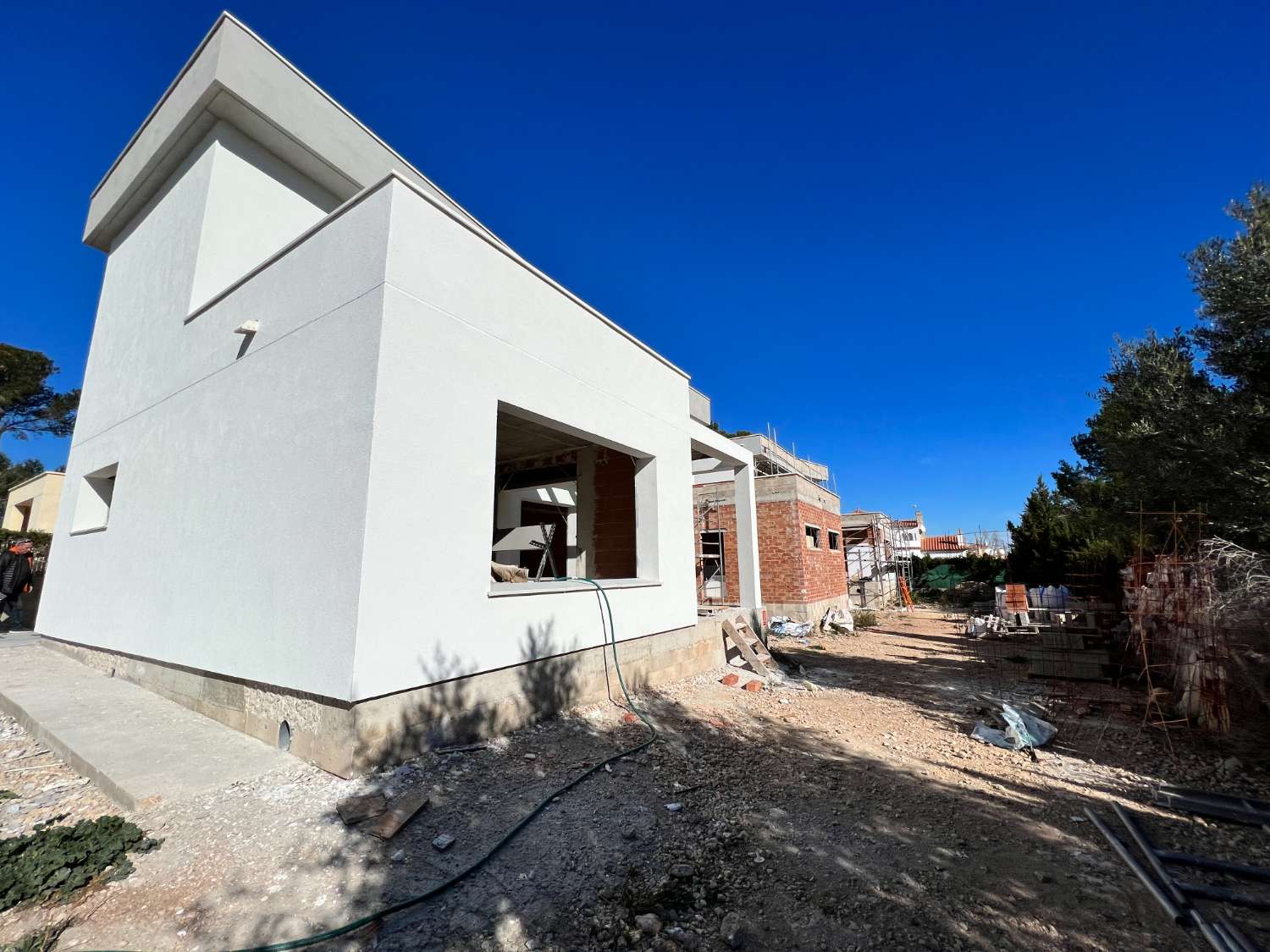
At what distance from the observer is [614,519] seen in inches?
357

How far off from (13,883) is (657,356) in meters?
7.20

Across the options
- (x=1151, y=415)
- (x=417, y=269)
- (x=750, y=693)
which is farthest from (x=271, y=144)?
(x=1151, y=415)

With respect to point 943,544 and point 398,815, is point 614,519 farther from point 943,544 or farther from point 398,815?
point 943,544

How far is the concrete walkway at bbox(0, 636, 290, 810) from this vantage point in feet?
11.5

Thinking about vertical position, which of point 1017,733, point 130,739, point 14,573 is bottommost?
point 1017,733

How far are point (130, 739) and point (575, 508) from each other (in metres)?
6.04

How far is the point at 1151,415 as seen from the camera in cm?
643

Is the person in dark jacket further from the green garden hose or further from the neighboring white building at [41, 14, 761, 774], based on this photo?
the green garden hose

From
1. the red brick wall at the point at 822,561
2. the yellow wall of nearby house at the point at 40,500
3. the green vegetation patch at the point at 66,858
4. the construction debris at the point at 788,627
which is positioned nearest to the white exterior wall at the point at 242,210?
the green vegetation patch at the point at 66,858

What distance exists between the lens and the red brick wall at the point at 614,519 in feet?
29.1

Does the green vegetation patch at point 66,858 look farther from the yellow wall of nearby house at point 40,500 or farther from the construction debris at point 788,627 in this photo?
the yellow wall of nearby house at point 40,500

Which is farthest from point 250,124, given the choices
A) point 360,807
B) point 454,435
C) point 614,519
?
point 360,807

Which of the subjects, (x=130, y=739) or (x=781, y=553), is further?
(x=781, y=553)

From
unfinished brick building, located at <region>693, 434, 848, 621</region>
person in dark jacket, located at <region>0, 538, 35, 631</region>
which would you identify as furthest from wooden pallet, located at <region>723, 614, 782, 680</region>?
person in dark jacket, located at <region>0, 538, 35, 631</region>
